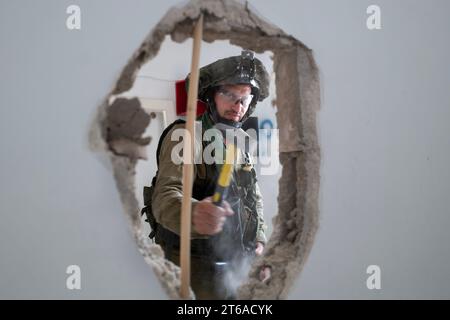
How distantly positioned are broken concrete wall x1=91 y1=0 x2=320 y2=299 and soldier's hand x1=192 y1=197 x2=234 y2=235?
18cm

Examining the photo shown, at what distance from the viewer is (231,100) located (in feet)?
6.37

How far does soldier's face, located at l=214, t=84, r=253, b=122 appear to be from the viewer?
6.39 ft

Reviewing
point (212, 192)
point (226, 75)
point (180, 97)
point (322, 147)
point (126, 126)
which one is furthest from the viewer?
point (180, 97)

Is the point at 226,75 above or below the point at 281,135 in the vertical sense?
above

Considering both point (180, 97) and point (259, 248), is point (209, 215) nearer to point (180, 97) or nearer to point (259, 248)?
point (259, 248)

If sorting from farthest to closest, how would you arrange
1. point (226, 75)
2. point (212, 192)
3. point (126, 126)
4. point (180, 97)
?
1. point (180, 97)
2. point (226, 75)
3. point (212, 192)
4. point (126, 126)

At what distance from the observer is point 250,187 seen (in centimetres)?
198

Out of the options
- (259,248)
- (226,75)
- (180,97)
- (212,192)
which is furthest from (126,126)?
(180,97)

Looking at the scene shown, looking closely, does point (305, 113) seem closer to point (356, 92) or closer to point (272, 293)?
point (356, 92)

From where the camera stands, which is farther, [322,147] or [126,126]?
[322,147]

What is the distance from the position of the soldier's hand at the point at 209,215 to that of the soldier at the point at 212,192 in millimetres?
22

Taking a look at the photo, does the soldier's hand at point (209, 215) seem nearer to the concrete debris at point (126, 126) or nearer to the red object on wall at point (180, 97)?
the concrete debris at point (126, 126)

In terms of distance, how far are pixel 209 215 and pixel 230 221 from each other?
0.55m

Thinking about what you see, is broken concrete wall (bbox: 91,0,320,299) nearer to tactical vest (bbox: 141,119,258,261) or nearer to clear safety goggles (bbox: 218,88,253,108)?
tactical vest (bbox: 141,119,258,261)
